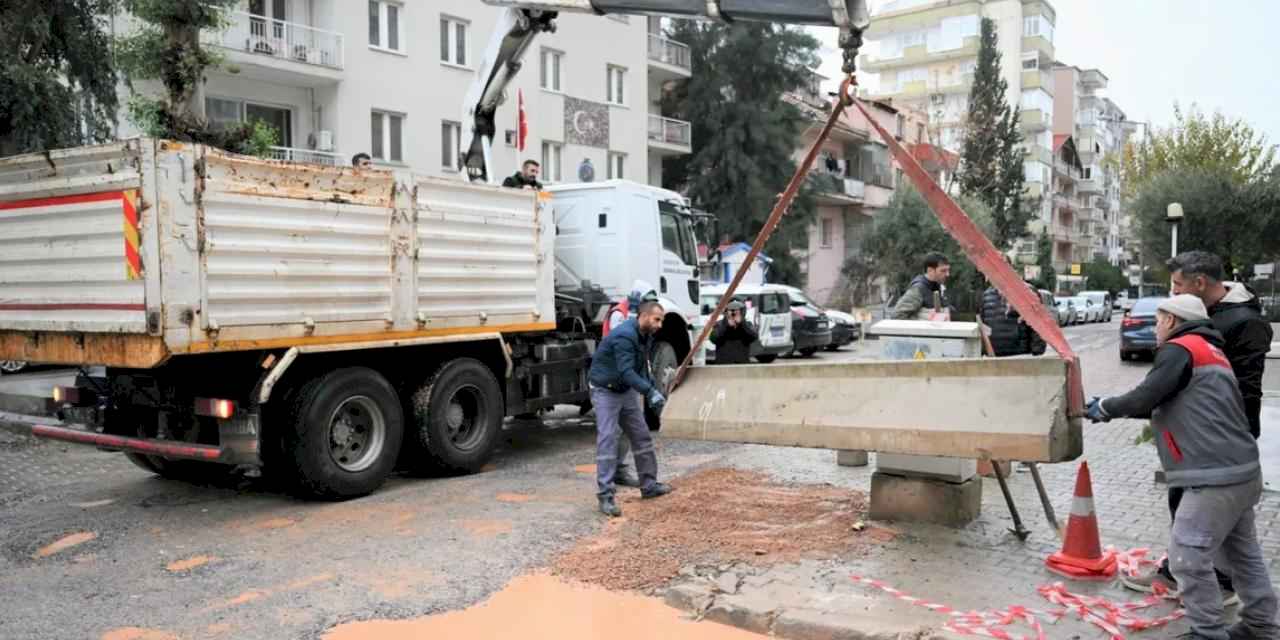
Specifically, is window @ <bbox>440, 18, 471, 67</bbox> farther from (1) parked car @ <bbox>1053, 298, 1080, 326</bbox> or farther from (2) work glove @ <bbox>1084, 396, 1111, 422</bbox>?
(1) parked car @ <bbox>1053, 298, 1080, 326</bbox>

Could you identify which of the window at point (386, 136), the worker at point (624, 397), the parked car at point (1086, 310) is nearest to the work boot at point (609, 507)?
the worker at point (624, 397)

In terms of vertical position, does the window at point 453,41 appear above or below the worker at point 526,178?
above

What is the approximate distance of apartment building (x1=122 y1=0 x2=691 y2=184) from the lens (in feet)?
67.1

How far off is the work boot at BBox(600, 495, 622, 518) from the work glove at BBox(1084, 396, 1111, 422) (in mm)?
3275

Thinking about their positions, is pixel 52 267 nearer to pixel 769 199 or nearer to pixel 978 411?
pixel 978 411

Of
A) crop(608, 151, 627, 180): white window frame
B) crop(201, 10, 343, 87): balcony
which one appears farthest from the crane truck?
crop(608, 151, 627, 180): white window frame

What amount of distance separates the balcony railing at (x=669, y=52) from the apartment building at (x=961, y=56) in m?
32.7

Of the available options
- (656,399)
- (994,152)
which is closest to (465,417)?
(656,399)

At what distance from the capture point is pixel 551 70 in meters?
27.3

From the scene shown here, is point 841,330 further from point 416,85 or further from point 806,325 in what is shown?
point 416,85

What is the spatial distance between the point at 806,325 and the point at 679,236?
9945mm

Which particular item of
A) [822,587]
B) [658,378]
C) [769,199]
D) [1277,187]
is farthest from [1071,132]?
[822,587]

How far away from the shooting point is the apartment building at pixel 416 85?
2045 centimetres

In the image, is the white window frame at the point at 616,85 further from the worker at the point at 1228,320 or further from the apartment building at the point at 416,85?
the worker at the point at 1228,320
